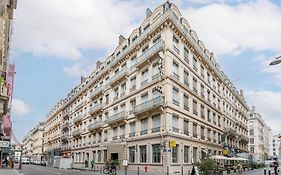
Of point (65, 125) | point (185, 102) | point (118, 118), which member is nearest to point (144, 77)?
point (185, 102)

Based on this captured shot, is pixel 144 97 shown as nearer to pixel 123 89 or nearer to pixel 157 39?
pixel 157 39

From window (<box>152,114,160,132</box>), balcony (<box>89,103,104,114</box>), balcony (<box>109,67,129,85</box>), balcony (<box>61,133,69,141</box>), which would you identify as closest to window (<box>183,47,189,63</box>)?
balcony (<box>109,67,129,85</box>)

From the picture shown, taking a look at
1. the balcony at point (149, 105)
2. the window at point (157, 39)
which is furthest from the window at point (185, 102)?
the window at point (157, 39)

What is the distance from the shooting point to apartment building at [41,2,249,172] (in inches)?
1296

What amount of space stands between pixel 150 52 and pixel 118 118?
10.2 meters

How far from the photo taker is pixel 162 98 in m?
32.1

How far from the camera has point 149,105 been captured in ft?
110

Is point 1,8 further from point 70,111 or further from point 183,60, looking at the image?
point 70,111

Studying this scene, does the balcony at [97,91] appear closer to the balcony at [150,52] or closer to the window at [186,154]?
the balcony at [150,52]

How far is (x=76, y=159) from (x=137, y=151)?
29480 millimetres

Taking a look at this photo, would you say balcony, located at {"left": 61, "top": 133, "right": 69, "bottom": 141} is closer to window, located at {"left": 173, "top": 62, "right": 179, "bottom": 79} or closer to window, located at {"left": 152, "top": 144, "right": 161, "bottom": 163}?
window, located at {"left": 152, "top": 144, "right": 161, "bottom": 163}

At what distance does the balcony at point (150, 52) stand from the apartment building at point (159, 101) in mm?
101

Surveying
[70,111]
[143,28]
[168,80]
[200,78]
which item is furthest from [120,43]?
[70,111]

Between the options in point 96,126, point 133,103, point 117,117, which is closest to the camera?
point 133,103
